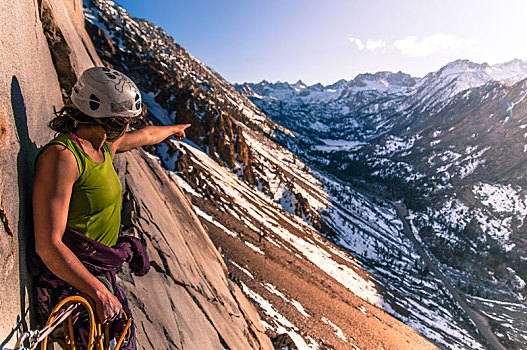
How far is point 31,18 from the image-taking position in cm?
375

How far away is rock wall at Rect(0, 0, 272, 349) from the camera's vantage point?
2.50m

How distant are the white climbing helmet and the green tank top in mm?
431

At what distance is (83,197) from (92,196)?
3.0 inches

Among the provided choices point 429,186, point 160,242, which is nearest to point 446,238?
point 429,186

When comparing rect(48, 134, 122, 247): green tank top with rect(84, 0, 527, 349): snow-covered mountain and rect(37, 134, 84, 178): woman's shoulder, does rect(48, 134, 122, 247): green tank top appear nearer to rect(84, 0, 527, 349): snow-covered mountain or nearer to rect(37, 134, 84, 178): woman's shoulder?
rect(37, 134, 84, 178): woman's shoulder

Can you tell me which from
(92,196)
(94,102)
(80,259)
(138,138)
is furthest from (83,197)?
(138,138)

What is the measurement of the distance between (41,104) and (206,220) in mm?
27809

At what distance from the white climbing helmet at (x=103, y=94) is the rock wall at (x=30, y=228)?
72cm

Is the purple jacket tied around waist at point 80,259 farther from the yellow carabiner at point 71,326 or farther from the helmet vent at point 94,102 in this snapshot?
the helmet vent at point 94,102

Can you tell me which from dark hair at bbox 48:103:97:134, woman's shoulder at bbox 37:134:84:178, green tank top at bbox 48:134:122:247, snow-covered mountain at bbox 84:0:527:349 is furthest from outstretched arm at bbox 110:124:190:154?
snow-covered mountain at bbox 84:0:527:349

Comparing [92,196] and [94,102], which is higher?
[94,102]

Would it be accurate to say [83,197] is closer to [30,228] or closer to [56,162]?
[56,162]

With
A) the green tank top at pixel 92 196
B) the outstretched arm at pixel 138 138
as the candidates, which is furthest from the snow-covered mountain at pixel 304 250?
the green tank top at pixel 92 196

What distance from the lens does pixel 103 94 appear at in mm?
2752
